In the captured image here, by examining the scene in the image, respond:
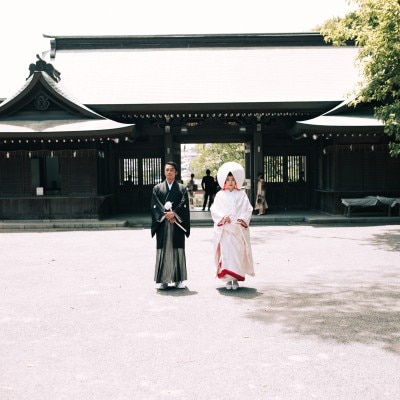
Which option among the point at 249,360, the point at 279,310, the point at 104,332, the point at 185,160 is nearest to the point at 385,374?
the point at 249,360

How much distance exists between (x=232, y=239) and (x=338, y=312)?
1.97 m

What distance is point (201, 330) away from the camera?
538cm

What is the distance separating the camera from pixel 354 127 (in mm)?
17078

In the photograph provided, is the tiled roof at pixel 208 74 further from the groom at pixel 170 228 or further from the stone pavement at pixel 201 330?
the groom at pixel 170 228

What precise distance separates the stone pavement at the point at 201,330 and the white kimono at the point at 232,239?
11.9 inches

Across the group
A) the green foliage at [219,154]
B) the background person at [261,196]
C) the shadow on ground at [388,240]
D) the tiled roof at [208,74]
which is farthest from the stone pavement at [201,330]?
the green foliage at [219,154]

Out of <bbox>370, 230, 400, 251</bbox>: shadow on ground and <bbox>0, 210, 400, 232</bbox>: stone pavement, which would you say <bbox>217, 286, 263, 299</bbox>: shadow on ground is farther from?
<bbox>0, 210, 400, 232</bbox>: stone pavement

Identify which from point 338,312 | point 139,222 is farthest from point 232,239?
point 139,222

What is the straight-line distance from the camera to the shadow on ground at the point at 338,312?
5176 millimetres

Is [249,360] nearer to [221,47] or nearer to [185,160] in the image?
[221,47]

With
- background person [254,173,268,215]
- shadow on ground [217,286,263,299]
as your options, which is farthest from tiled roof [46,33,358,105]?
shadow on ground [217,286,263,299]

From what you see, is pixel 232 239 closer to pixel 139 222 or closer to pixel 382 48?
pixel 382 48

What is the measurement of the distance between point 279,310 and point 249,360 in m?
1.81

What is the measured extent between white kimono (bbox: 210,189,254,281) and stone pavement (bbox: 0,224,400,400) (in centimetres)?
30
